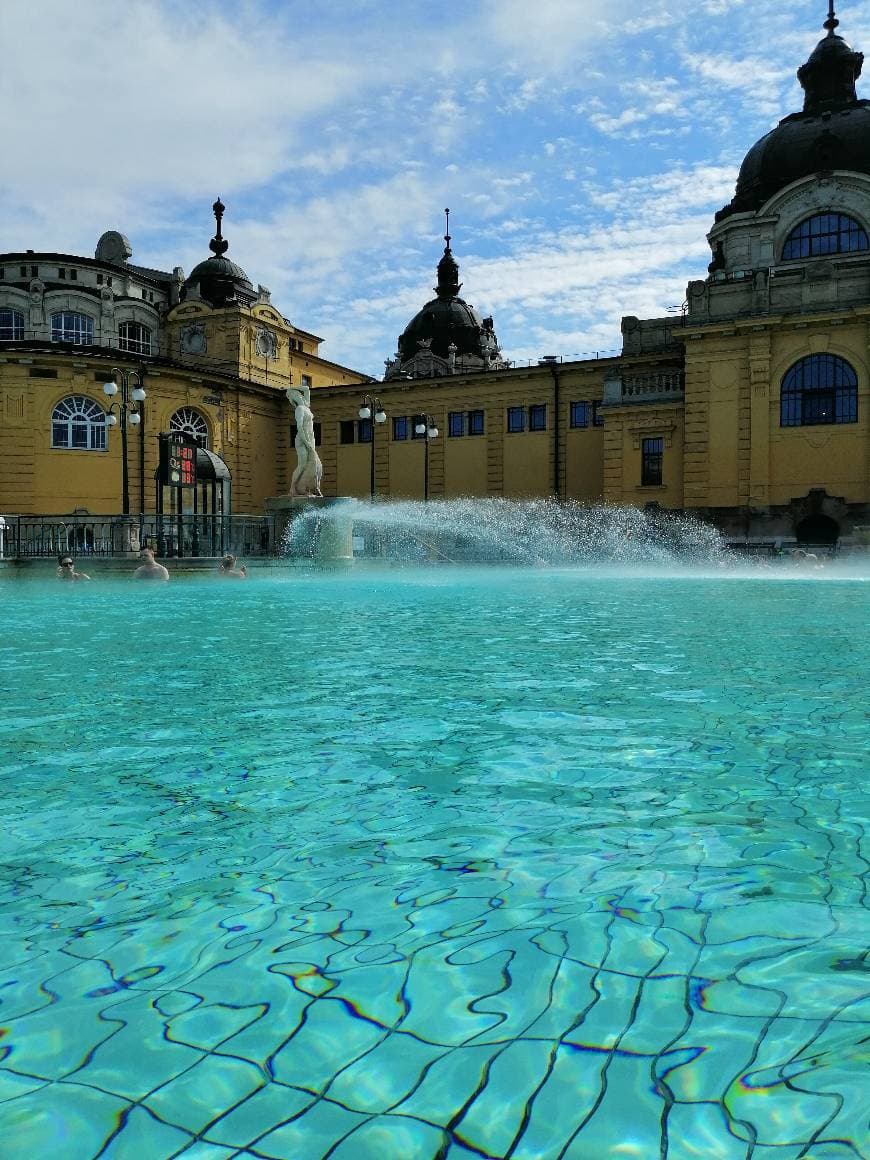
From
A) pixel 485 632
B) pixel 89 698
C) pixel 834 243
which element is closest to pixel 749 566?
pixel 834 243

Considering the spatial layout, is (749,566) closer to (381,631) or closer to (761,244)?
(761,244)

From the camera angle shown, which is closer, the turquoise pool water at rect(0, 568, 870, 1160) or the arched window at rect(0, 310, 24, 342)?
the turquoise pool water at rect(0, 568, 870, 1160)

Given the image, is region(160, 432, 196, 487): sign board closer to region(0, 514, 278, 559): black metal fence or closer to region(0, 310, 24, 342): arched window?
region(0, 514, 278, 559): black metal fence

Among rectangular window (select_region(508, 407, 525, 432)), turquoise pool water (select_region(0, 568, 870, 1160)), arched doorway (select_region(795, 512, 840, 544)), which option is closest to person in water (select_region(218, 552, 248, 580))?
turquoise pool water (select_region(0, 568, 870, 1160))

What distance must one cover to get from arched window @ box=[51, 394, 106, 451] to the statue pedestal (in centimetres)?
1791

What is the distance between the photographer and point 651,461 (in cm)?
4081

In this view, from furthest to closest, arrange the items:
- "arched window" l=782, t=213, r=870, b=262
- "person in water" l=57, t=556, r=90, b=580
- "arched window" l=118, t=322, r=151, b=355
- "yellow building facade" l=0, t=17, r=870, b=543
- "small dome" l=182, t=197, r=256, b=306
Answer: "small dome" l=182, t=197, r=256, b=306 → "arched window" l=118, t=322, r=151, b=355 → "arched window" l=782, t=213, r=870, b=262 → "yellow building facade" l=0, t=17, r=870, b=543 → "person in water" l=57, t=556, r=90, b=580

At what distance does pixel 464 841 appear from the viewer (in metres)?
3.71

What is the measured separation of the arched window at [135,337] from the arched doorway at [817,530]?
35256 mm

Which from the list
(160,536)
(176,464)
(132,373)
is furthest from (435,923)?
(132,373)

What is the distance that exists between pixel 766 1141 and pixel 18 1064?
5.86ft

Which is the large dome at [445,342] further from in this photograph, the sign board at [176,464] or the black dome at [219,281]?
the sign board at [176,464]

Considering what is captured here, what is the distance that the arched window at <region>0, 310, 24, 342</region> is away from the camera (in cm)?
4691

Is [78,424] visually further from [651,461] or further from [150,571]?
[651,461]
